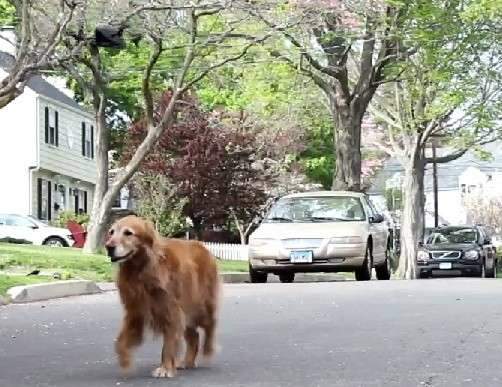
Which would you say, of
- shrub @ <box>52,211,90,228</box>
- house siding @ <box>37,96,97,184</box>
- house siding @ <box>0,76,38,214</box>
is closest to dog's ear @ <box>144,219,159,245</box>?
shrub @ <box>52,211,90,228</box>

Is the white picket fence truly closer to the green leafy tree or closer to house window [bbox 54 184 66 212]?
the green leafy tree

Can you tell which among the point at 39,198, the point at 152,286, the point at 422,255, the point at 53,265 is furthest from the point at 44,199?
the point at 152,286

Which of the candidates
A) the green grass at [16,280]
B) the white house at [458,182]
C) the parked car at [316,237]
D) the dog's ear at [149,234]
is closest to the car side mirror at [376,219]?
the parked car at [316,237]

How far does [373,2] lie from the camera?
27219 millimetres

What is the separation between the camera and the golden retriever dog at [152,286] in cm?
744

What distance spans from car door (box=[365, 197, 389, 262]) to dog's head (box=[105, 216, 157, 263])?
13479mm

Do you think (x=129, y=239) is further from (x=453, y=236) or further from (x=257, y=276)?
(x=453, y=236)

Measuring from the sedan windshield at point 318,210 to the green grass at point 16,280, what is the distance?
426 centimetres

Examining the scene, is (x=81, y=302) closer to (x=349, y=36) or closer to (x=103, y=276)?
(x=103, y=276)

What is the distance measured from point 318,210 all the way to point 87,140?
31.8 metres

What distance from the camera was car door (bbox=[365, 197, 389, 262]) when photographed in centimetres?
2108

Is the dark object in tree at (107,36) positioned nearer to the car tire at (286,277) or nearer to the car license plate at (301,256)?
the car license plate at (301,256)

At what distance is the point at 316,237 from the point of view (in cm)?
1988

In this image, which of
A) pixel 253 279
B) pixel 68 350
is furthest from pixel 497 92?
pixel 68 350
